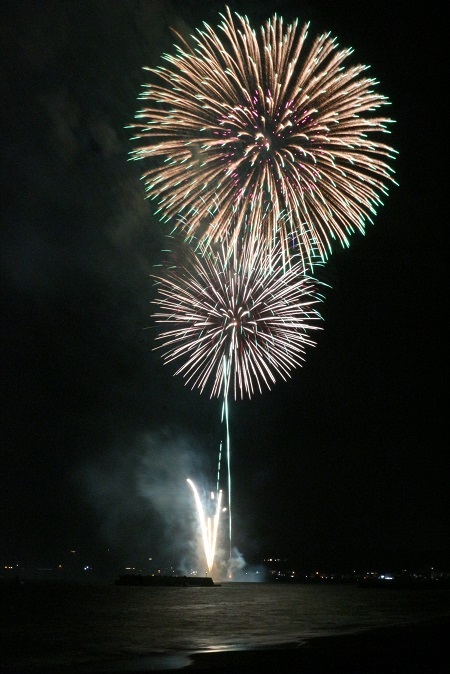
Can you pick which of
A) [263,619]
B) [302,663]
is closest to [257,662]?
[302,663]

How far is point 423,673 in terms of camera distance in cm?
1432

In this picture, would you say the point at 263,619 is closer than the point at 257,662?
No

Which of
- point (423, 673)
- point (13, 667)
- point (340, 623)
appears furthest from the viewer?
point (340, 623)

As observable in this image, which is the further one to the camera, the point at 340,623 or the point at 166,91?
the point at 340,623

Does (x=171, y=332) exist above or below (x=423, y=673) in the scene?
above

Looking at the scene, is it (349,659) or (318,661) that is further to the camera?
(349,659)

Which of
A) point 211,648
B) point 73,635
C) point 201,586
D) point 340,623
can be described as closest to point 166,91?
point 211,648

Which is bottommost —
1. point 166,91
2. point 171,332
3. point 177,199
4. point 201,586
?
point 201,586

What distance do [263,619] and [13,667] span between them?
873 inches

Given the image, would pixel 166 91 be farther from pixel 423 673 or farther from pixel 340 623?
pixel 340 623

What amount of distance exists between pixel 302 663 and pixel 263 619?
23465 millimetres

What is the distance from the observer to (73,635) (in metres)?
29.5

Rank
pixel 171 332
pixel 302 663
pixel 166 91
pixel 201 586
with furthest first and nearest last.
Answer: pixel 201 586 < pixel 171 332 < pixel 166 91 < pixel 302 663

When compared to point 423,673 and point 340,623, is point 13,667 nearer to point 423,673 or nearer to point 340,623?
point 423,673
